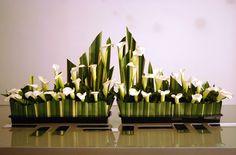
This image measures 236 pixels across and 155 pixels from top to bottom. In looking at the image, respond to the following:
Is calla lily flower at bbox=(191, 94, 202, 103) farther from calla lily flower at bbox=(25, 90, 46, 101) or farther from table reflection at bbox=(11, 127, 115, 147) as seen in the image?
calla lily flower at bbox=(25, 90, 46, 101)

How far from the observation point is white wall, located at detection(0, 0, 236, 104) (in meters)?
2.45

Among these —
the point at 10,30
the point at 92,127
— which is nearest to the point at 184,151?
the point at 92,127

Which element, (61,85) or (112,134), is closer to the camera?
(112,134)

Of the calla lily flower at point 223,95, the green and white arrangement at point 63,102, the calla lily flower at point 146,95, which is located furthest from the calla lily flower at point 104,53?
the calla lily flower at point 223,95

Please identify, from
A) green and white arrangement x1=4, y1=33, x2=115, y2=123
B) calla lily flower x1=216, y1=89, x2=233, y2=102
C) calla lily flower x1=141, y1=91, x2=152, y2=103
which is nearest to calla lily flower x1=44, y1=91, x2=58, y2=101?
green and white arrangement x1=4, y1=33, x2=115, y2=123

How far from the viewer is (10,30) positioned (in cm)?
247

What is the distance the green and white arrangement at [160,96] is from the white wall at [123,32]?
116 centimetres

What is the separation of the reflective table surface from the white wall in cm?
122

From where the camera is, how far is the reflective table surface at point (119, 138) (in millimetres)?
938

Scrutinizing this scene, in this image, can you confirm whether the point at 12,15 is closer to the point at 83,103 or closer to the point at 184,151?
the point at 83,103

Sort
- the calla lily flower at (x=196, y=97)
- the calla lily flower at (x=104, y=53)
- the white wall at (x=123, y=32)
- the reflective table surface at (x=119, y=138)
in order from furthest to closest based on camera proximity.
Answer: the white wall at (x=123, y=32)
the calla lily flower at (x=104, y=53)
the calla lily flower at (x=196, y=97)
the reflective table surface at (x=119, y=138)

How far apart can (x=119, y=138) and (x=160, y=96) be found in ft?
1.03

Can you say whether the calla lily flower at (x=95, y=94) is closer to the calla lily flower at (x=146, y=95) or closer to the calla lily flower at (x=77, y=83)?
the calla lily flower at (x=77, y=83)

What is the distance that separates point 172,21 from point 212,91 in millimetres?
1260
